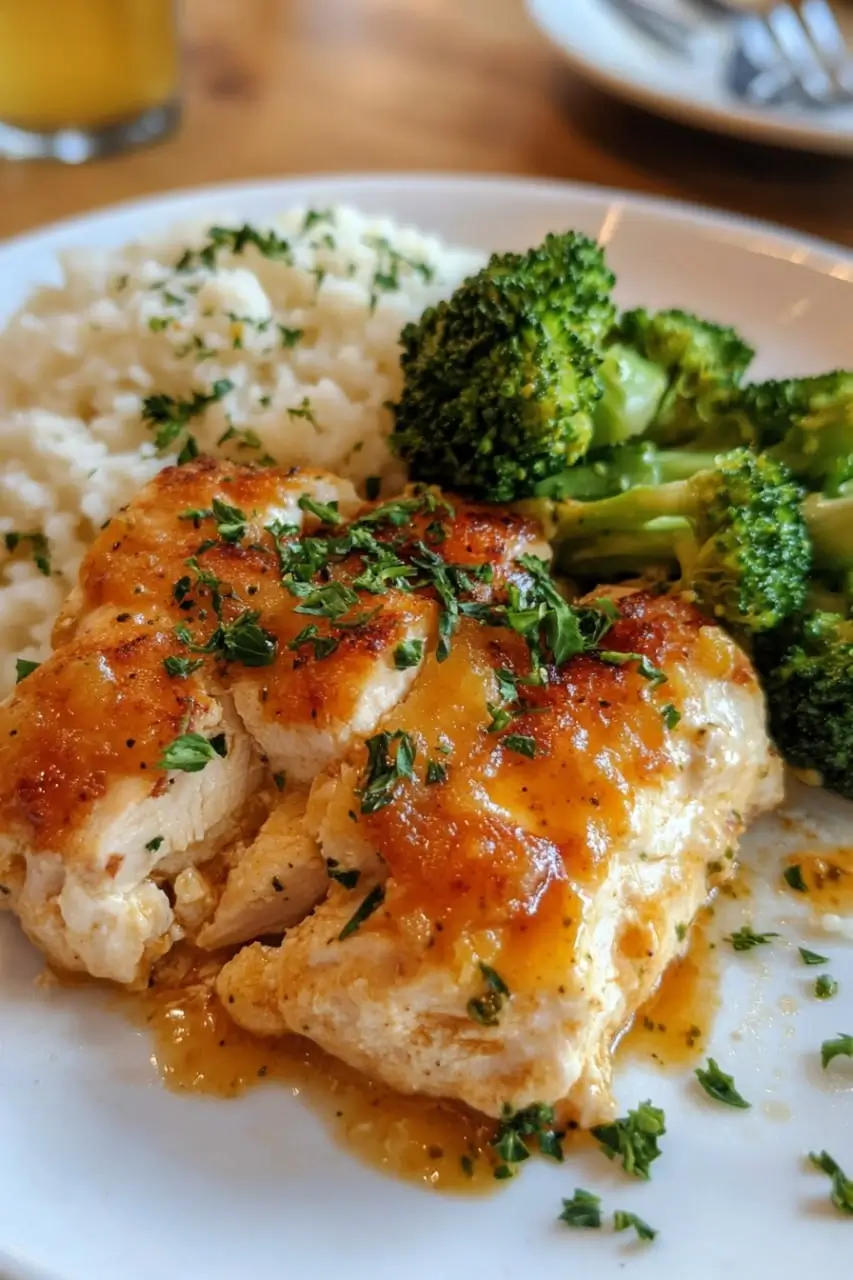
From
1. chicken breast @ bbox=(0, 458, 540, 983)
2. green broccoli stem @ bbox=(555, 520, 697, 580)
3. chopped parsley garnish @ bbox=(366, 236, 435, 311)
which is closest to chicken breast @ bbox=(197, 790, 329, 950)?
A: chicken breast @ bbox=(0, 458, 540, 983)

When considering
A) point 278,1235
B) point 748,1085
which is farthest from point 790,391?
point 278,1235

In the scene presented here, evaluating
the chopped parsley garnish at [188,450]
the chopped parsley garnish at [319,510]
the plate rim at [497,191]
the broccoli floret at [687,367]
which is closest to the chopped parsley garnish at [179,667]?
the chopped parsley garnish at [319,510]

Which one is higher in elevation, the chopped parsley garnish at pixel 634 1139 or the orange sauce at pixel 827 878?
the orange sauce at pixel 827 878

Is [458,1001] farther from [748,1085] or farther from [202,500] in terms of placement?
[202,500]

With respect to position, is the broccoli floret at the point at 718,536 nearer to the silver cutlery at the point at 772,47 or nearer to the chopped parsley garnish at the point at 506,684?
the chopped parsley garnish at the point at 506,684

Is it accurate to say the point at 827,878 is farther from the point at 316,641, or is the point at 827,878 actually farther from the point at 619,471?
the point at 316,641
